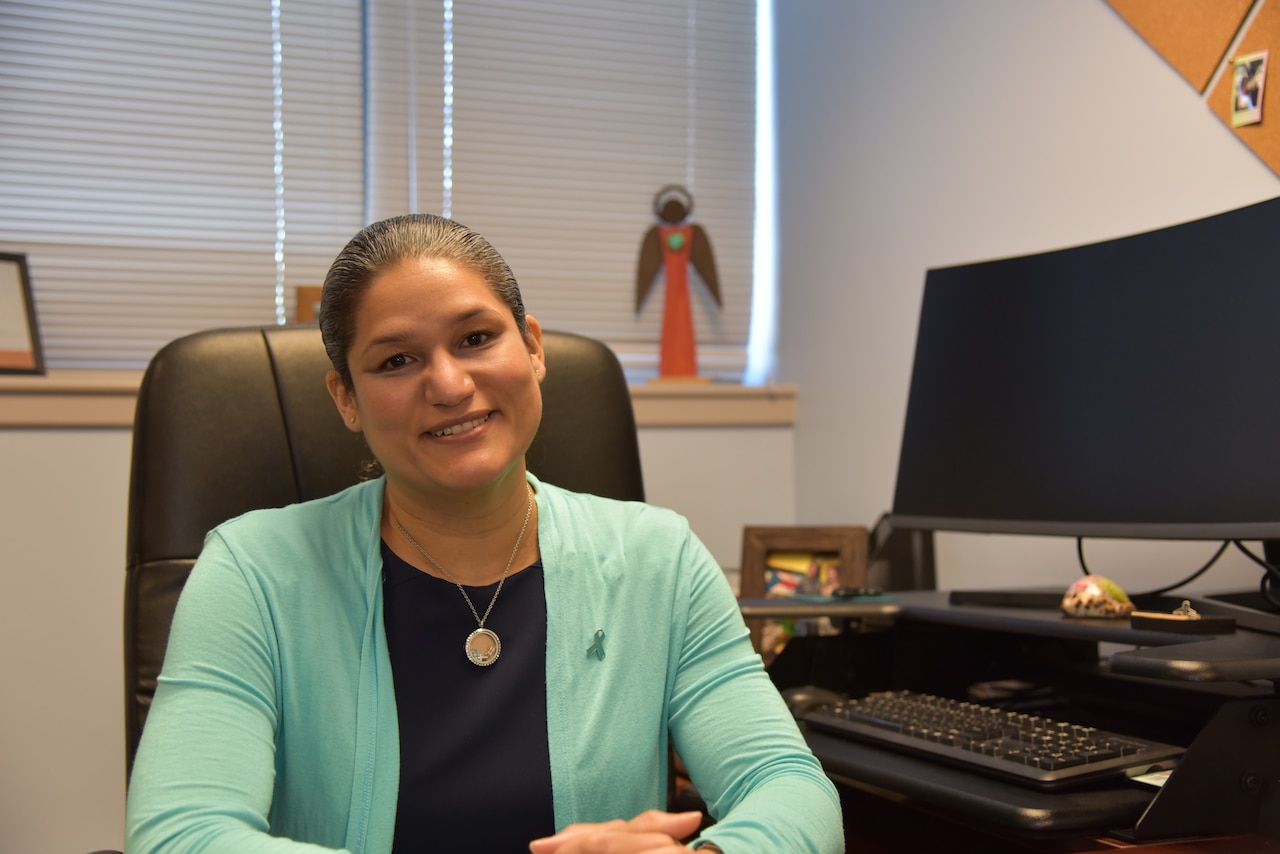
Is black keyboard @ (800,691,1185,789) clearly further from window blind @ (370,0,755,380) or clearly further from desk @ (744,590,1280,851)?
window blind @ (370,0,755,380)

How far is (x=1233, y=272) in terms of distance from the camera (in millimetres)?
1182

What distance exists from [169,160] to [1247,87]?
2052 mm

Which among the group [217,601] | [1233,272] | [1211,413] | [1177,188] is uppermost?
[1177,188]

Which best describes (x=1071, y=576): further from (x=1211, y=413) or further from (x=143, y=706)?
(x=143, y=706)

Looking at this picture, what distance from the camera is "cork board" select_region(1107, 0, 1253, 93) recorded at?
150cm

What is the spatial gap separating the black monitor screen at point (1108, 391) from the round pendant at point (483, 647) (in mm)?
660

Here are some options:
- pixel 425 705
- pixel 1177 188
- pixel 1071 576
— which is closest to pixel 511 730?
pixel 425 705

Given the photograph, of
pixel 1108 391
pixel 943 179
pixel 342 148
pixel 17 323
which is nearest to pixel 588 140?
pixel 342 148

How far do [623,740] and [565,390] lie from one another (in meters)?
0.48

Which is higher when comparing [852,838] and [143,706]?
[143,706]

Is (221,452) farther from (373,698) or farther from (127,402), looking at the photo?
(127,402)

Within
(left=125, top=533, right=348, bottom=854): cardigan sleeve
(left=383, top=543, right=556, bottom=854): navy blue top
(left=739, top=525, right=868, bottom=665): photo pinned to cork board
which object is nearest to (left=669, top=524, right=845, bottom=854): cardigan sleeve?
(left=383, top=543, right=556, bottom=854): navy blue top

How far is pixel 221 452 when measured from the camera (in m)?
1.25

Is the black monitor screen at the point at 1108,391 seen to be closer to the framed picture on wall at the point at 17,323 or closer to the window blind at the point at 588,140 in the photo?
the window blind at the point at 588,140
